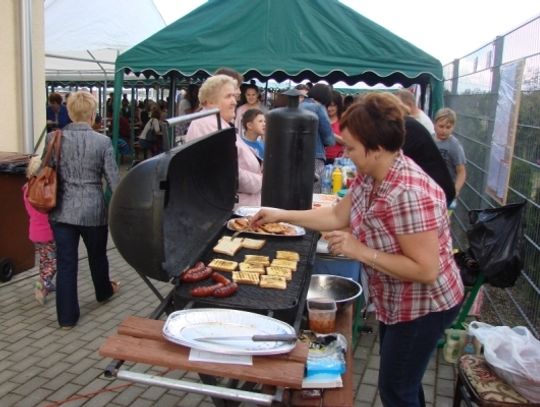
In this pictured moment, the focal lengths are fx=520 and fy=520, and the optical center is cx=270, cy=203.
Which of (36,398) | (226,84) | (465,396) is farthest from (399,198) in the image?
(36,398)

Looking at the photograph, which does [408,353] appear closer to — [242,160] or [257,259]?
[257,259]

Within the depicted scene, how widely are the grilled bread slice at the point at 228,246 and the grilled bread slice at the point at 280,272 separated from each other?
0.91 ft

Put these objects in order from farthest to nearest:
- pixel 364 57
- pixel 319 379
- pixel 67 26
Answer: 1. pixel 67 26
2. pixel 364 57
3. pixel 319 379

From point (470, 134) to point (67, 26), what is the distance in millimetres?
8292

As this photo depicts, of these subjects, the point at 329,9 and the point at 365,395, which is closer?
the point at 365,395

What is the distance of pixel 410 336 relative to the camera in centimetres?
205

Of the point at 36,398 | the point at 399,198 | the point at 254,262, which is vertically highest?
the point at 399,198

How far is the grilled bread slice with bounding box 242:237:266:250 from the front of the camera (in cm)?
282

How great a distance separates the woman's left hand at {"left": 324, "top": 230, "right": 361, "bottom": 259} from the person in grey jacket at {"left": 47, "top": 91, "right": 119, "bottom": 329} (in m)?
2.53

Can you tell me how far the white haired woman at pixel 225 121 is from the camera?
3.39m

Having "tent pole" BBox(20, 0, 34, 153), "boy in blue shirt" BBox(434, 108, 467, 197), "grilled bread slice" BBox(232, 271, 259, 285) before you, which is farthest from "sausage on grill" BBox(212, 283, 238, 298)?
"tent pole" BBox(20, 0, 34, 153)

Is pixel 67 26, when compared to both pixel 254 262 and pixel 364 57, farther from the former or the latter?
pixel 254 262

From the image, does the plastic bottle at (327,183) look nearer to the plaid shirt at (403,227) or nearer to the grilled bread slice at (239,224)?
the grilled bread slice at (239,224)

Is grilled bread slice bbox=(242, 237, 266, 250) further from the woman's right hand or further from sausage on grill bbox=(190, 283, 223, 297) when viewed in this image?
sausage on grill bbox=(190, 283, 223, 297)
